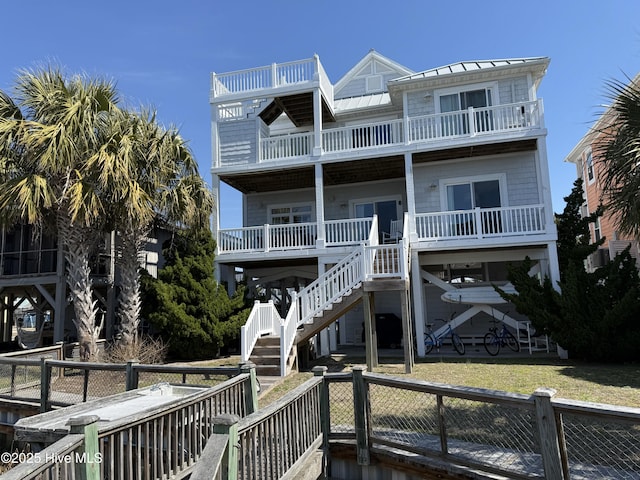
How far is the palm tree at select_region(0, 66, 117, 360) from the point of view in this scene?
34.5 ft

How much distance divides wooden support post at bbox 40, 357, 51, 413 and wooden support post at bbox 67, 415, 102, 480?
5627 millimetres

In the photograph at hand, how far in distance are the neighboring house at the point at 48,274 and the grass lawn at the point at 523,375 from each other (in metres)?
9.18

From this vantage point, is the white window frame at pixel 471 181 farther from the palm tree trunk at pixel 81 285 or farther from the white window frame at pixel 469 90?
the palm tree trunk at pixel 81 285

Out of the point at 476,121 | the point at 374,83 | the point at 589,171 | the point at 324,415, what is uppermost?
the point at 374,83

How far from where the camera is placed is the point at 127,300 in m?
12.3

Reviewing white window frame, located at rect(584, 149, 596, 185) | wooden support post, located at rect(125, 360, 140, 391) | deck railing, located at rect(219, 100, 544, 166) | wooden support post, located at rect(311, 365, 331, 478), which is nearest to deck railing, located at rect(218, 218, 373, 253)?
deck railing, located at rect(219, 100, 544, 166)

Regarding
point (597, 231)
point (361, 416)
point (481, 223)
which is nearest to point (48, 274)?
point (361, 416)

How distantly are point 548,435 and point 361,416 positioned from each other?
2084 mm

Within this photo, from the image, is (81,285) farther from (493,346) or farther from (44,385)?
(493,346)

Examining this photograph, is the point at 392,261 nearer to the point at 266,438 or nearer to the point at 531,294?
the point at 531,294

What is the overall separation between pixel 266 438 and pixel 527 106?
13.8 metres

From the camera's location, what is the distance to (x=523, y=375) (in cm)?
929

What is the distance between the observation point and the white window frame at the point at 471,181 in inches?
576

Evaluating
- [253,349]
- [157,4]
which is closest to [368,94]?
[157,4]
